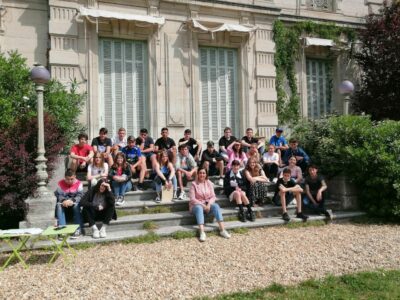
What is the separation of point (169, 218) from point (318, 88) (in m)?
8.82

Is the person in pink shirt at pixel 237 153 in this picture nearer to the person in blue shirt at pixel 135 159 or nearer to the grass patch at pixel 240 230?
the person in blue shirt at pixel 135 159

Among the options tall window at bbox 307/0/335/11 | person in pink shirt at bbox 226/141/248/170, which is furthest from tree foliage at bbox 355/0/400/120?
person in pink shirt at bbox 226/141/248/170

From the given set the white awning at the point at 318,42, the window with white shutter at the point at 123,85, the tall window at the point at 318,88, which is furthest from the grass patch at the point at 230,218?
the white awning at the point at 318,42

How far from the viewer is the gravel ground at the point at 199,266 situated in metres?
4.67

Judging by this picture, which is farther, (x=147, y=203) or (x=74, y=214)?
(x=147, y=203)

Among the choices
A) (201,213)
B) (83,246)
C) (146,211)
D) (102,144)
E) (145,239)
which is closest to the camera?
(83,246)

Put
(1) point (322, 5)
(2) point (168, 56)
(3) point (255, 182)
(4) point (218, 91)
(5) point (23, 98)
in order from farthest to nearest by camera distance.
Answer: (1) point (322, 5) < (4) point (218, 91) < (2) point (168, 56) < (3) point (255, 182) < (5) point (23, 98)

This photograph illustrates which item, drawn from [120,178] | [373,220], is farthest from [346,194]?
[120,178]

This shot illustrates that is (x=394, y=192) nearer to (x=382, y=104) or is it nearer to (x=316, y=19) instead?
(x=382, y=104)

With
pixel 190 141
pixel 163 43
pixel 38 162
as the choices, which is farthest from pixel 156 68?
pixel 38 162

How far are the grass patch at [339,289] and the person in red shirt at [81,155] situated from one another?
16.7ft

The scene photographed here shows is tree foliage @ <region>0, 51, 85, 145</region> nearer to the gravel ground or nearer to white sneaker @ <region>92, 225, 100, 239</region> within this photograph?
white sneaker @ <region>92, 225, 100, 239</region>

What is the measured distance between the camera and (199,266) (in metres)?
5.46

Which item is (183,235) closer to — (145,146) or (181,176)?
(181,176)
